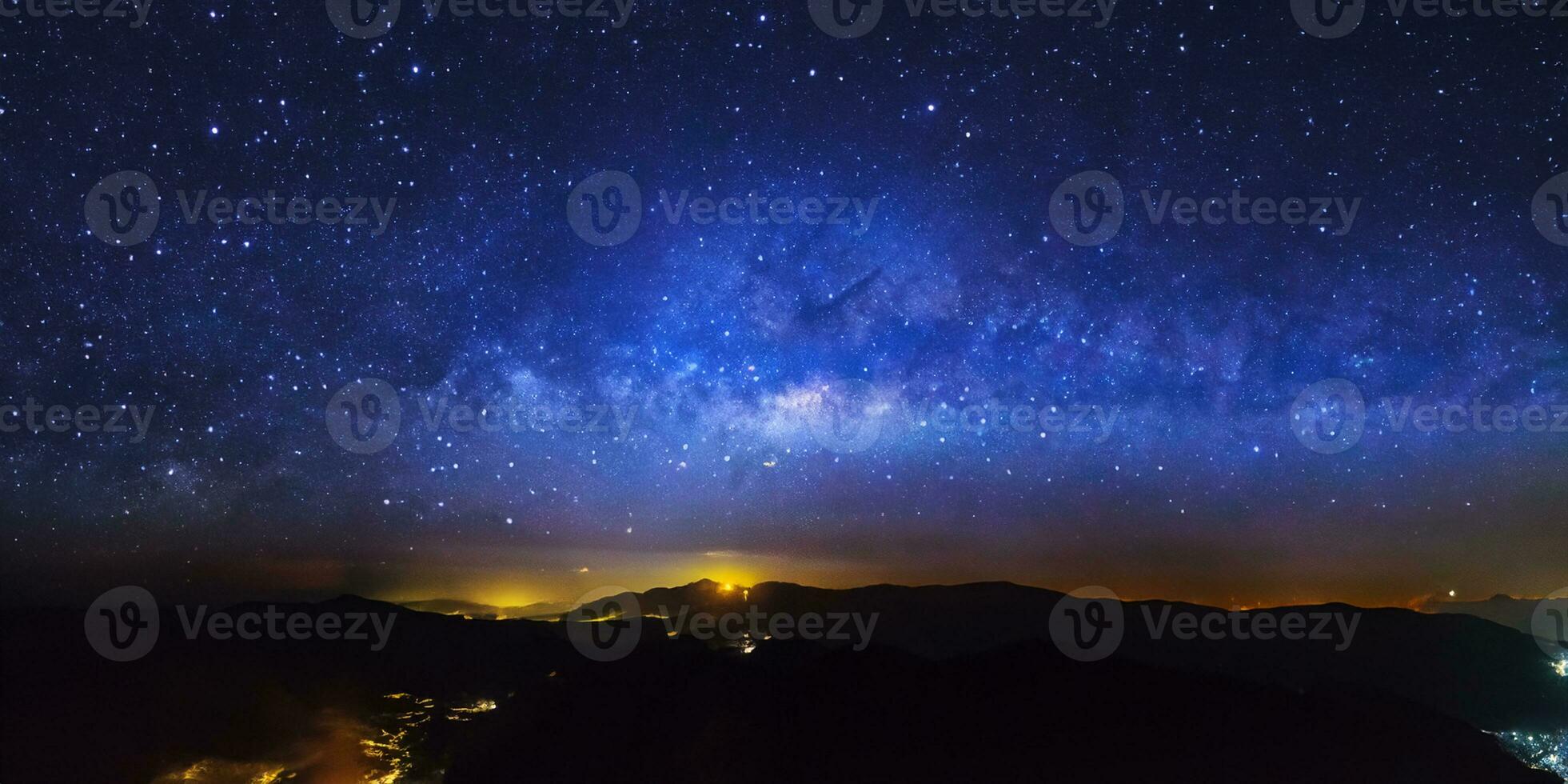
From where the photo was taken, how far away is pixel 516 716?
26516 millimetres

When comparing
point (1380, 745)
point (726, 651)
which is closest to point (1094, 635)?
point (1380, 745)

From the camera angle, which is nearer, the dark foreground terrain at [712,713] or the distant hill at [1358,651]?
the dark foreground terrain at [712,713]

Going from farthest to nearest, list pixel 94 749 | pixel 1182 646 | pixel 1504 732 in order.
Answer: pixel 1182 646 < pixel 1504 732 < pixel 94 749

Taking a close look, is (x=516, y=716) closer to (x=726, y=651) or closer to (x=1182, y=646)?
(x=726, y=651)

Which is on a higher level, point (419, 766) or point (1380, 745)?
point (419, 766)

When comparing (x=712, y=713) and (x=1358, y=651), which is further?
(x=1358, y=651)

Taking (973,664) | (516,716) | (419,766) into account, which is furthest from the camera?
(973,664)

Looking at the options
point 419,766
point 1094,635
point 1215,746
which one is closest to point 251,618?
point 419,766

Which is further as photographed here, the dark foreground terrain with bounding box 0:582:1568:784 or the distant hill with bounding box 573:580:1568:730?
the distant hill with bounding box 573:580:1568:730

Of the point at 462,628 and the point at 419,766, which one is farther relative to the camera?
the point at 462,628

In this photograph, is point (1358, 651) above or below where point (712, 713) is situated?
below

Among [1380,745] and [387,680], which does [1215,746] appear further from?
[387,680]

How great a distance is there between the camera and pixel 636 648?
37.5 metres

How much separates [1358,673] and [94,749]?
221 ft
